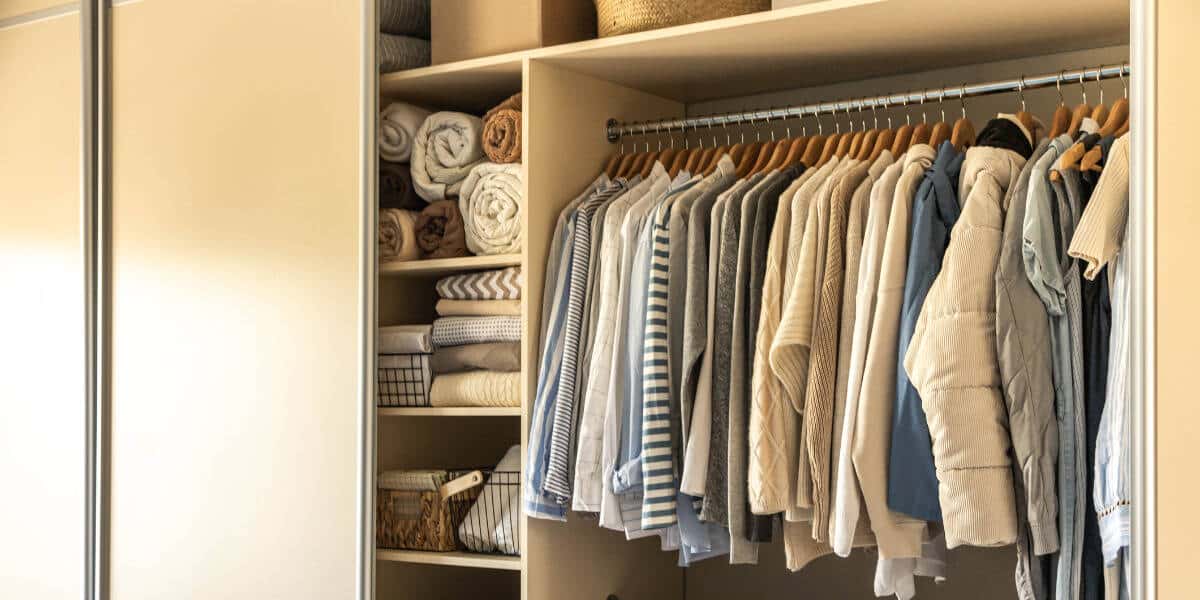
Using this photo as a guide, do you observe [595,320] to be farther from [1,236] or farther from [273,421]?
[1,236]

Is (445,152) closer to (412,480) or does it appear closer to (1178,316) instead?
(412,480)

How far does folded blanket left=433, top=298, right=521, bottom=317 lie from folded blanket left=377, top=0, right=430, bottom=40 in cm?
63

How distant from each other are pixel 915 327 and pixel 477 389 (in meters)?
1.00

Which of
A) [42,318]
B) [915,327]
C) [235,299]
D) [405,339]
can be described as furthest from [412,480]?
[915,327]

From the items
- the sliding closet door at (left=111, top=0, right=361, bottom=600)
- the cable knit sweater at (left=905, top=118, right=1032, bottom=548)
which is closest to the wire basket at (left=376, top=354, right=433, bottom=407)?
the sliding closet door at (left=111, top=0, right=361, bottom=600)

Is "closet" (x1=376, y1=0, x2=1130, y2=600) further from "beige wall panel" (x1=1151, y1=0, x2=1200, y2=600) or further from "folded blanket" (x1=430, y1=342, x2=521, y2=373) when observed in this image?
"beige wall panel" (x1=1151, y1=0, x2=1200, y2=600)

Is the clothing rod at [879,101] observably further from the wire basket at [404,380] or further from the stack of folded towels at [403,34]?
the wire basket at [404,380]

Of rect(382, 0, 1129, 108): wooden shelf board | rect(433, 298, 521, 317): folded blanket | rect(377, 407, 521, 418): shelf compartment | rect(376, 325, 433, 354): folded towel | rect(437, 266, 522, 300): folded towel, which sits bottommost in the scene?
rect(377, 407, 521, 418): shelf compartment

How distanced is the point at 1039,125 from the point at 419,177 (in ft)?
4.24

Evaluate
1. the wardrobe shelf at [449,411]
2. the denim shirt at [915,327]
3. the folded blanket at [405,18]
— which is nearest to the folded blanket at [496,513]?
the wardrobe shelf at [449,411]

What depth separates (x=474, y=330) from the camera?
107 inches

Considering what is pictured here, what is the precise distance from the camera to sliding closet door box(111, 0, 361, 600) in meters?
2.74

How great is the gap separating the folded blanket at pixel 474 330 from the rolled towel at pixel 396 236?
17 centimetres

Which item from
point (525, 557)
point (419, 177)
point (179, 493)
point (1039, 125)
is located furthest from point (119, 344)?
point (1039, 125)
